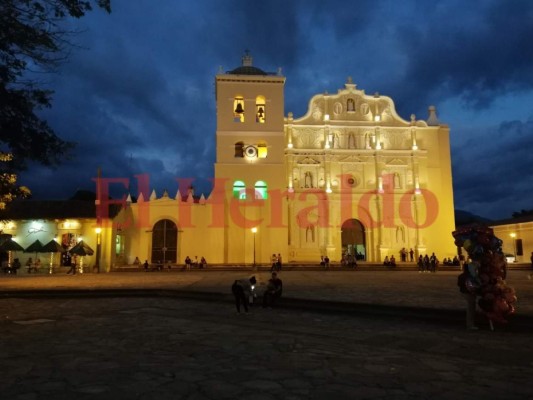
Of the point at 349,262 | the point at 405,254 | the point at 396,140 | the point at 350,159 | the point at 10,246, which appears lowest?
the point at 349,262

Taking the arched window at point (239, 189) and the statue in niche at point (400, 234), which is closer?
the arched window at point (239, 189)

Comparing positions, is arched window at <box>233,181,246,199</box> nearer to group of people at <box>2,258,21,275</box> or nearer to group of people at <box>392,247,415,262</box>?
group of people at <box>392,247,415,262</box>

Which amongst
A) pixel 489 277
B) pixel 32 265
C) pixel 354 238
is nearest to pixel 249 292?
pixel 489 277

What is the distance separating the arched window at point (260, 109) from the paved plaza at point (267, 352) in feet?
69.3

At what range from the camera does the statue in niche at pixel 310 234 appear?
3125 cm

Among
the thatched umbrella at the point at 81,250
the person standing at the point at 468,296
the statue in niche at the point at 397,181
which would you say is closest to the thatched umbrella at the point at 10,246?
the thatched umbrella at the point at 81,250

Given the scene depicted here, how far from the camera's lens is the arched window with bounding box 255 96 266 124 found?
1203 inches

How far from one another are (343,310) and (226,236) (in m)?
19.2

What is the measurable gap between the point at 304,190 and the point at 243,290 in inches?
876

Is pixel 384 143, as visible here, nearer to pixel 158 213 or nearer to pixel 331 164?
pixel 331 164

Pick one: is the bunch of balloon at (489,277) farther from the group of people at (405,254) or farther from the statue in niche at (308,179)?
the statue in niche at (308,179)

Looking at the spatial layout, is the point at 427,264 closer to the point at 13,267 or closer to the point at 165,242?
the point at 165,242

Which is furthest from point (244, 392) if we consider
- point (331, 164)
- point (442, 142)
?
point (442, 142)

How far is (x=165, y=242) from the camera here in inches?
1130
